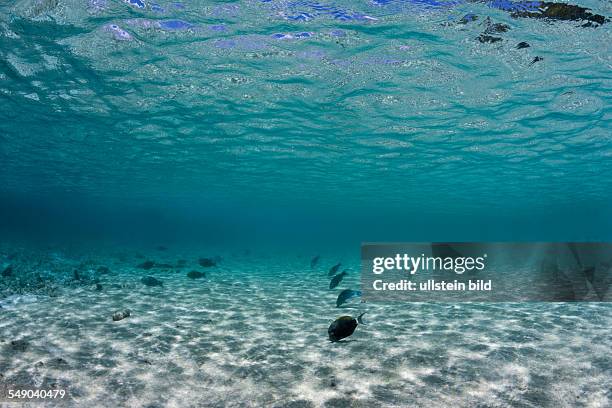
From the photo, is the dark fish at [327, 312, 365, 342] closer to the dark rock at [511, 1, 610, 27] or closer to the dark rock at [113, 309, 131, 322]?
the dark rock at [113, 309, 131, 322]

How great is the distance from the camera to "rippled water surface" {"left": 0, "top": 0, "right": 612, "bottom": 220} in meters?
10.6

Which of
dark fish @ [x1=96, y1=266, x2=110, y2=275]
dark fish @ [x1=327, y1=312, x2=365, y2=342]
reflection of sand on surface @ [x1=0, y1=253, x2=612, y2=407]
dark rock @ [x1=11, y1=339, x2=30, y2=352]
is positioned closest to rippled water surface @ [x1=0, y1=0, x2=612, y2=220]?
dark fish @ [x1=96, y1=266, x2=110, y2=275]

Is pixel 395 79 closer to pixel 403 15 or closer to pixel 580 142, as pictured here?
pixel 403 15

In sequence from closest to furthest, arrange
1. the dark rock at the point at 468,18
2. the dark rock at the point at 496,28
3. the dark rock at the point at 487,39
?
the dark rock at the point at 468,18 < the dark rock at the point at 496,28 < the dark rock at the point at 487,39

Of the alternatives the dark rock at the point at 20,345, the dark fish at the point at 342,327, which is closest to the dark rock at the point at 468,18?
the dark fish at the point at 342,327

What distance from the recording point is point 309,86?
15.0 metres

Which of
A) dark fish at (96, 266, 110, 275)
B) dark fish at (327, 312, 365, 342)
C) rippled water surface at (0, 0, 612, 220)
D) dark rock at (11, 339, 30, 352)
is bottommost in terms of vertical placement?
dark fish at (96, 266, 110, 275)

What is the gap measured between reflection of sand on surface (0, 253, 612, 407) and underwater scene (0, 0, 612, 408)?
0.05 metres

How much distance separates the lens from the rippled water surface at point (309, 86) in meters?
10.6

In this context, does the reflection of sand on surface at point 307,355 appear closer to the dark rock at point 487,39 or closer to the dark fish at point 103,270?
the dark fish at point 103,270

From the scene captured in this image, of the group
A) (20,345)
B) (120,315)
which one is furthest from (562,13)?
(20,345)

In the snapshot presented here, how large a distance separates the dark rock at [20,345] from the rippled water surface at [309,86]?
911cm

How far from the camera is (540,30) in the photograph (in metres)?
10.7

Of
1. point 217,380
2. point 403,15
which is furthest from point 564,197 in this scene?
point 217,380
